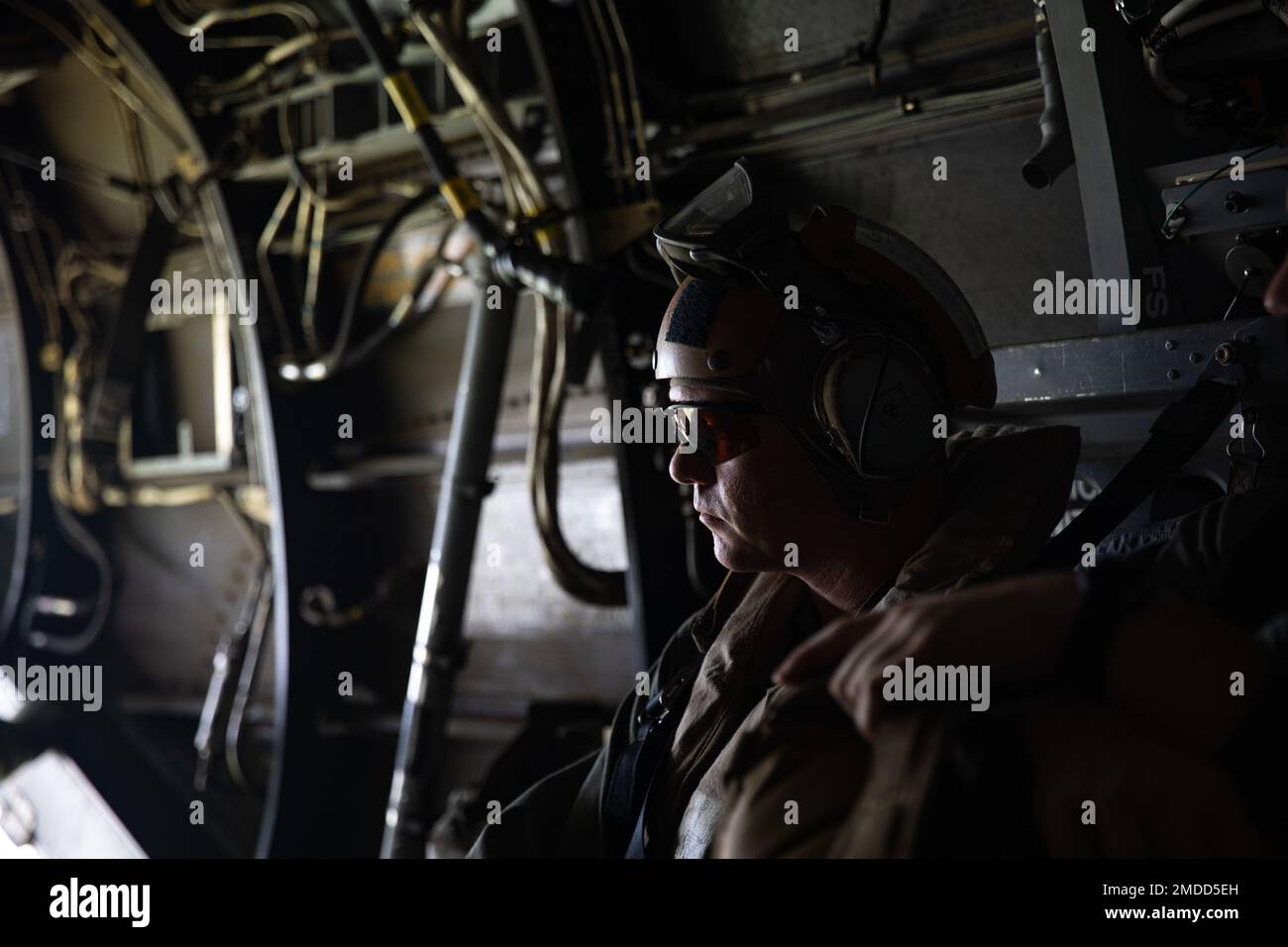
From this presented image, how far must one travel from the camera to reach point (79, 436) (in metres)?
3.69

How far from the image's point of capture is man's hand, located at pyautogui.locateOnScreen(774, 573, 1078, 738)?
751 mm

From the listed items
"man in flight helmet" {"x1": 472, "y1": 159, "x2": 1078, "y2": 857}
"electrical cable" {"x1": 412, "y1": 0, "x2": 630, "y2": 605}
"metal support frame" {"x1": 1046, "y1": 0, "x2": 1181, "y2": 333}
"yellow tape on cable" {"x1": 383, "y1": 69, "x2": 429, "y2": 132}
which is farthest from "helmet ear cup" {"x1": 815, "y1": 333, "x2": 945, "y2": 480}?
"yellow tape on cable" {"x1": 383, "y1": 69, "x2": 429, "y2": 132}

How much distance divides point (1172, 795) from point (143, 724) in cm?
401

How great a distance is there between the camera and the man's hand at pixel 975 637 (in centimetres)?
75

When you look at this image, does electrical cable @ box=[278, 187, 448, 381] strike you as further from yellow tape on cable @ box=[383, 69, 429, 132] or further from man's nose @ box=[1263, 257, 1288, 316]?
man's nose @ box=[1263, 257, 1288, 316]

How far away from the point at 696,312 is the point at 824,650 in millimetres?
519

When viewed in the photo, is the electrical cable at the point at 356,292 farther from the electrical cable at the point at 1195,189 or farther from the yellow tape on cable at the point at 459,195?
the electrical cable at the point at 1195,189

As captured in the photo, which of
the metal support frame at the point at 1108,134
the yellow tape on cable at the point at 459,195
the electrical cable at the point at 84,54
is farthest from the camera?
the electrical cable at the point at 84,54

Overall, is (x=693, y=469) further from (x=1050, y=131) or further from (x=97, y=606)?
(x=97, y=606)

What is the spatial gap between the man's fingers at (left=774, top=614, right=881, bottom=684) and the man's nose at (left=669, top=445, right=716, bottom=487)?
46cm

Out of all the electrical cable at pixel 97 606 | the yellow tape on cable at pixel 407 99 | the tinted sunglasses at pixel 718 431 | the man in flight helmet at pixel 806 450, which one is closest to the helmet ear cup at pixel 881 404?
the man in flight helmet at pixel 806 450

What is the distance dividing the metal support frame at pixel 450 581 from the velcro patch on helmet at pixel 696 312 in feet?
4.22
